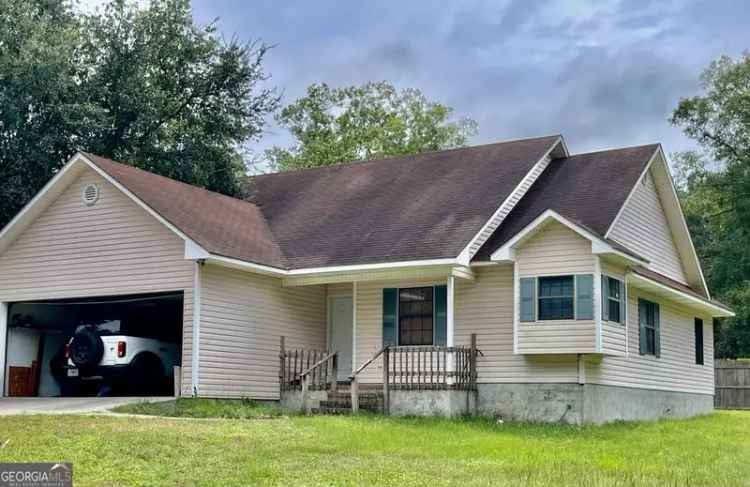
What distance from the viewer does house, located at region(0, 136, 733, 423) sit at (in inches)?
768

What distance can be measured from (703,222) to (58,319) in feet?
109

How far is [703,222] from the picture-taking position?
48031mm

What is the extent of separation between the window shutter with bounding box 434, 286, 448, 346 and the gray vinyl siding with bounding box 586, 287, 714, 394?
9.81 ft

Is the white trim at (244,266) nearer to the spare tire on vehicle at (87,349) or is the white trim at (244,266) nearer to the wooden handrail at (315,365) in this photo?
the wooden handrail at (315,365)

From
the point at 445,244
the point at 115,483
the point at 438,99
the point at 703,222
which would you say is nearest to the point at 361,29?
the point at 445,244

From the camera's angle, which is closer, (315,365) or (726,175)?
(315,365)

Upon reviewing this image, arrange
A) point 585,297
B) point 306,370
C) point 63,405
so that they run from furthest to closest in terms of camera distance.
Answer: point 306,370, point 585,297, point 63,405

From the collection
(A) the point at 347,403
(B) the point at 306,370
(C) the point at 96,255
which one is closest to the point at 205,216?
(C) the point at 96,255

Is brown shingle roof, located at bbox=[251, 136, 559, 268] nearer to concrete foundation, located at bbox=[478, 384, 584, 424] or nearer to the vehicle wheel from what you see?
concrete foundation, located at bbox=[478, 384, 584, 424]

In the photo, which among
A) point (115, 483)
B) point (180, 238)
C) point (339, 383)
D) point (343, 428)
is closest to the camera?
point (115, 483)

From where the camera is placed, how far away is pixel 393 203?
77.6 feet

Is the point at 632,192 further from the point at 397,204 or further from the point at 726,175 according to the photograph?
the point at 726,175

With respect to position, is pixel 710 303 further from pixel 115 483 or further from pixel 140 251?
pixel 115 483

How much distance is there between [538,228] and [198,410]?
713cm
